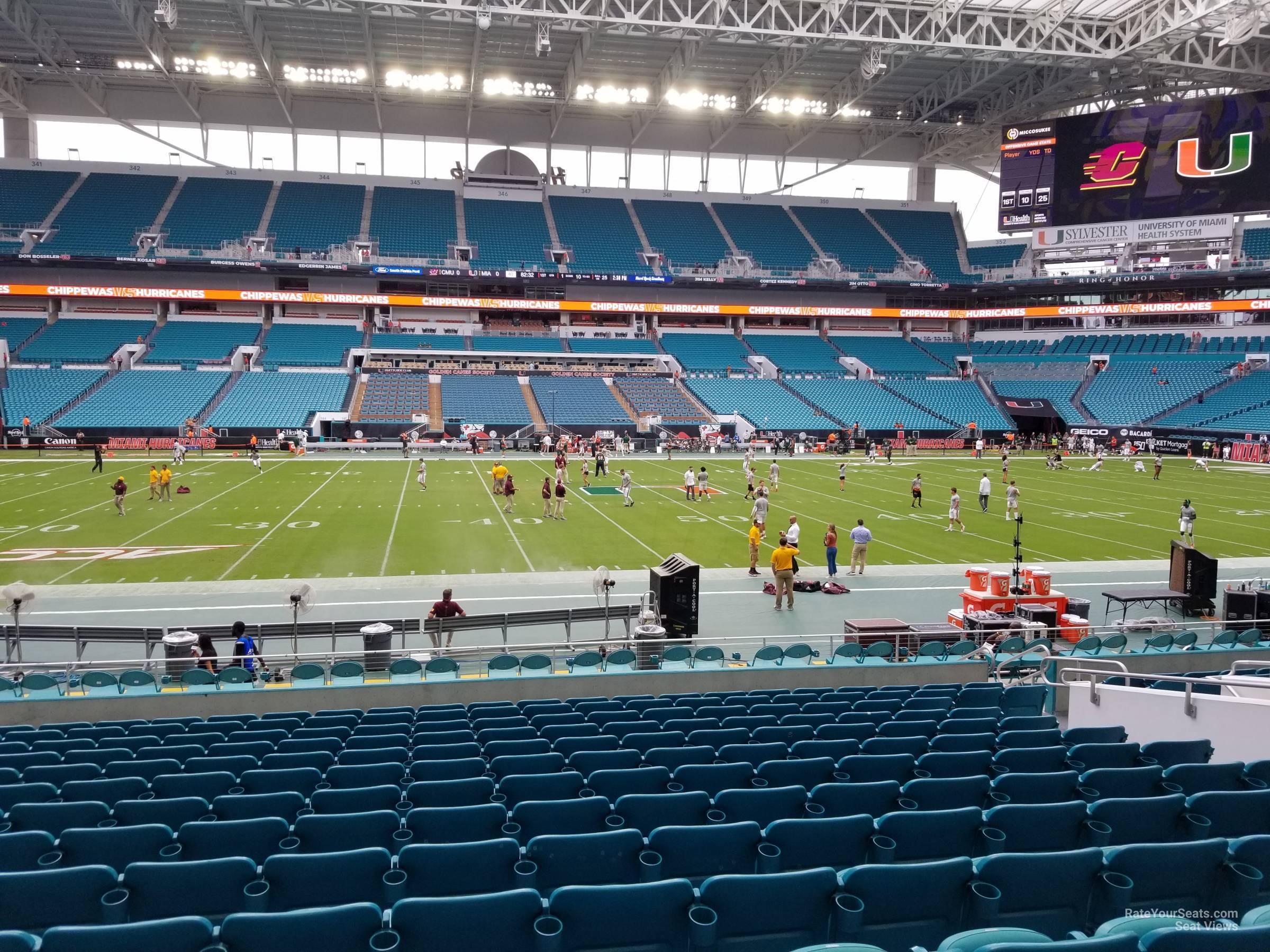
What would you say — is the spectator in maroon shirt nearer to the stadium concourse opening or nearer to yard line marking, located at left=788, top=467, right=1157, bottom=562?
the stadium concourse opening

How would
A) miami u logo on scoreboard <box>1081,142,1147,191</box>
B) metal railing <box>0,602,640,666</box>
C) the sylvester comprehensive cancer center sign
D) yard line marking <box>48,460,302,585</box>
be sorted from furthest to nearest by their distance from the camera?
miami u logo on scoreboard <box>1081,142,1147,191</box>
the sylvester comprehensive cancer center sign
yard line marking <box>48,460,302,585</box>
metal railing <box>0,602,640,666</box>

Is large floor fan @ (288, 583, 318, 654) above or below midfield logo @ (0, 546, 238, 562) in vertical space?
above

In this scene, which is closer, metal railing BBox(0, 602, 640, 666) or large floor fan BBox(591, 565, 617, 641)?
metal railing BBox(0, 602, 640, 666)

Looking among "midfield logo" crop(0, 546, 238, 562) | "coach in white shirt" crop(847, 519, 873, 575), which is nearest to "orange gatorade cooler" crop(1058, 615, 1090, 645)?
"coach in white shirt" crop(847, 519, 873, 575)

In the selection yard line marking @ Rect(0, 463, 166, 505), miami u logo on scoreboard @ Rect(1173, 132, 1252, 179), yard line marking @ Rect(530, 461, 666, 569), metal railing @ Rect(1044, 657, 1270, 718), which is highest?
miami u logo on scoreboard @ Rect(1173, 132, 1252, 179)

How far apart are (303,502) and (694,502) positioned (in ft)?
47.1

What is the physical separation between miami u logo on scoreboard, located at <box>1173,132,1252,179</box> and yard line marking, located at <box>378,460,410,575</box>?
2882cm

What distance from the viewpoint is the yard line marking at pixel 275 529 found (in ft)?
64.7

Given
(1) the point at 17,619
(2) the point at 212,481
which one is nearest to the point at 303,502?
(2) the point at 212,481

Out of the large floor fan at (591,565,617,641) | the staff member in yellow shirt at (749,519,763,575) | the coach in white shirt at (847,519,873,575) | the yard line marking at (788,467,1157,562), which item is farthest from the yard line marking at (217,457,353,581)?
the yard line marking at (788,467,1157,562)

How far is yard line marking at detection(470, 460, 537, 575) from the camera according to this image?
21625 millimetres

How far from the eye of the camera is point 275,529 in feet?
81.6

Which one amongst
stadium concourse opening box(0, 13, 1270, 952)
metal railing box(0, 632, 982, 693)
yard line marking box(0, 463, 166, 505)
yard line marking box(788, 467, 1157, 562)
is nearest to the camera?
stadium concourse opening box(0, 13, 1270, 952)

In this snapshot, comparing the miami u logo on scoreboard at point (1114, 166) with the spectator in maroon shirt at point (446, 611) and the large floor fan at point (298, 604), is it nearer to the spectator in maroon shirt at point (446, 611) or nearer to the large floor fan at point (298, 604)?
the spectator in maroon shirt at point (446, 611)
